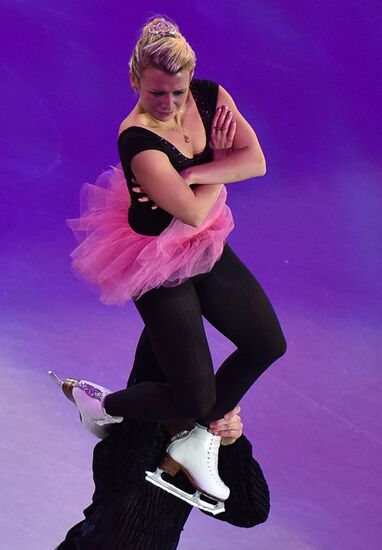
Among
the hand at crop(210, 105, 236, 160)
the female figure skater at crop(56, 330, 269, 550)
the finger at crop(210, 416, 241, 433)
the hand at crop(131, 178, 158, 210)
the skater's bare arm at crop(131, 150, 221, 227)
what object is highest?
the hand at crop(210, 105, 236, 160)

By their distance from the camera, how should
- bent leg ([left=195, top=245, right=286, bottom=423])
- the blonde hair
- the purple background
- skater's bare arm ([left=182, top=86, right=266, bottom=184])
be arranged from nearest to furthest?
the blonde hair → skater's bare arm ([left=182, top=86, right=266, bottom=184]) → bent leg ([left=195, top=245, right=286, bottom=423]) → the purple background

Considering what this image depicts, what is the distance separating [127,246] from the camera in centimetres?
328

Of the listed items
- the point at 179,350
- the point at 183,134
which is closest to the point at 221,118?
the point at 183,134

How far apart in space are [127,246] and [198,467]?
0.72 m

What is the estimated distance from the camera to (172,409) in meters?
3.25

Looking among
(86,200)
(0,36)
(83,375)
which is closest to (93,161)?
(0,36)

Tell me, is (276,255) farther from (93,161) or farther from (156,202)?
(156,202)

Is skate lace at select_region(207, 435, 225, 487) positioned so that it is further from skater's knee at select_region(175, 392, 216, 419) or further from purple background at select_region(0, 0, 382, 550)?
purple background at select_region(0, 0, 382, 550)

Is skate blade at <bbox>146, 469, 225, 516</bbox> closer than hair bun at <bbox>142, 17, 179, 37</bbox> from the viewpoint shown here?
No

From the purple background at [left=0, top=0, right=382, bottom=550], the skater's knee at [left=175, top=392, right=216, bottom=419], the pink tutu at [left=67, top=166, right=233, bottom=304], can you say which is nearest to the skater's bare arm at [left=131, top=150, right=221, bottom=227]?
the pink tutu at [left=67, top=166, right=233, bottom=304]

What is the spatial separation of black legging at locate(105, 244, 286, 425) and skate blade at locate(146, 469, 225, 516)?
22 centimetres

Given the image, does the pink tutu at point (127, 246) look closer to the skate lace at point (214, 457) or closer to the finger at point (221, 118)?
the finger at point (221, 118)

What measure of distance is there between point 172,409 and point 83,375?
1.18 metres

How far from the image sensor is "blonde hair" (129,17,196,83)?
2.99 m
